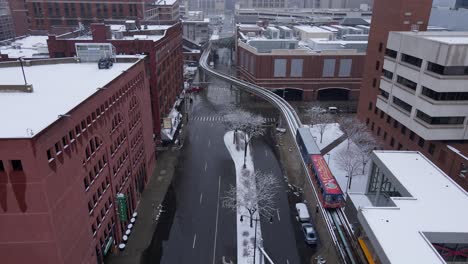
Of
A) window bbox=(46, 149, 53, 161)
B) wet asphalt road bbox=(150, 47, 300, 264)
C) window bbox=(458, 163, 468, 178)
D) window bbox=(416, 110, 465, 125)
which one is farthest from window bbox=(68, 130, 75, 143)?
window bbox=(458, 163, 468, 178)

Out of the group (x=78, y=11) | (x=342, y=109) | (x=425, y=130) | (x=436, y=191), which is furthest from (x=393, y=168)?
(x=78, y=11)

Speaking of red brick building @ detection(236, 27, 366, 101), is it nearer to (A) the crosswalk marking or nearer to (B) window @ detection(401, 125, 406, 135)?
(A) the crosswalk marking

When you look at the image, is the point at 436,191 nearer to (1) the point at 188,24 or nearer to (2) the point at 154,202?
(2) the point at 154,202

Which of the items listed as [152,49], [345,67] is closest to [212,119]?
[152,49]

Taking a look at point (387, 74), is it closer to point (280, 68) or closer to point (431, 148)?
point (431, 148)

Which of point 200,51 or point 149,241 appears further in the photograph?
point 200,51

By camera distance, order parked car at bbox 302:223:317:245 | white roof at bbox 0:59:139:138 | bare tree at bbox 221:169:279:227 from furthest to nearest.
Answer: bare tree at bbox 221:169:279:227, parked car at bbox 302:223:317:245, white roof at bbox 0:59:139:138

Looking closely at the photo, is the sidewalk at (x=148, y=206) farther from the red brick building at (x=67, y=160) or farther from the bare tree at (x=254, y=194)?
the bare tree at (x=254, y=194)

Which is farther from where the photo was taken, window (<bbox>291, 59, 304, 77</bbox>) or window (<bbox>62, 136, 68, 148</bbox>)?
window (<bbox>291, 59, 304, 77</bbox>)
